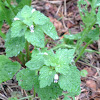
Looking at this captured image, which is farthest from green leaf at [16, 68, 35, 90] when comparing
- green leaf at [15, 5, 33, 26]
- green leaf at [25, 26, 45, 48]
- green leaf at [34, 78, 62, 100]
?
green leaf at [15, 5, 33, 26]

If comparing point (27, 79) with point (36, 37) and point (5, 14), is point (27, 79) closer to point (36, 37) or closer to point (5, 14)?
point (36, 37)

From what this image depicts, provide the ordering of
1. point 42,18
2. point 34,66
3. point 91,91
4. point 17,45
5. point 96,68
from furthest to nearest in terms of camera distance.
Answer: point 96,68 → point 91,91 → point 17,45 → point 42,18 → point 34,66

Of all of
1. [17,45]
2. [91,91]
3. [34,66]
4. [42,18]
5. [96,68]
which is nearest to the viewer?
[34,66]

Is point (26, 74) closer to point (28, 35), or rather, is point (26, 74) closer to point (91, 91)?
point (28, 35)

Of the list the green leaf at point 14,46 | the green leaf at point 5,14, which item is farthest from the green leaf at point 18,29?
the green leaf at point 5,14

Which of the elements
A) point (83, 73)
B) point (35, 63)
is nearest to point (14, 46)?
point (35, 63)

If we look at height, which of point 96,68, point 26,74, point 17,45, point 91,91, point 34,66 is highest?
point 17,45

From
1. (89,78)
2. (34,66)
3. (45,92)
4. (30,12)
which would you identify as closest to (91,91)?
(89,78)
